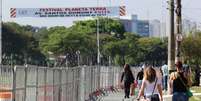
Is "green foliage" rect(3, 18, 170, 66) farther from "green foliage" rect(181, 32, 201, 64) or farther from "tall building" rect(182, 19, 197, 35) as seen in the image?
"green foliage" rect(181, 32, 201, 64)

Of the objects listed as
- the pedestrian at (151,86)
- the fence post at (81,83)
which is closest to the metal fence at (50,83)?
the fence post at (81,83)

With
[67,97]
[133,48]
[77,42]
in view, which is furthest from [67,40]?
[67,97]

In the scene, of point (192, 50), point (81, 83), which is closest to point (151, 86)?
point (81, 83)

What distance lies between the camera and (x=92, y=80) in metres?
29.0

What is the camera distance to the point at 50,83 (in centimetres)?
1716

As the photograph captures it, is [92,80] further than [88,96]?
Yes

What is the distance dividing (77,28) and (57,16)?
109ft

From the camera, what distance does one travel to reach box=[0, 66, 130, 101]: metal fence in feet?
41.8

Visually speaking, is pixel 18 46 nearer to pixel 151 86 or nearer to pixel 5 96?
pixel 151 86

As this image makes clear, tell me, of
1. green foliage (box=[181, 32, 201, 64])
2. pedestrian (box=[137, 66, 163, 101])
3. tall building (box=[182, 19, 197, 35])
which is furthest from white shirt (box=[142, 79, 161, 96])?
tall building (box=[182, 19, 197, 35])

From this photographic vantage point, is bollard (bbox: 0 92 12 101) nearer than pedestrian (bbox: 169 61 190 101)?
Yes

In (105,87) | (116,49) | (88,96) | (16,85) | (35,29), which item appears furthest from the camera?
(35,29)

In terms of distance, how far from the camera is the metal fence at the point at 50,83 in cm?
1273

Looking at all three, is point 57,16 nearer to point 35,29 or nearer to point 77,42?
point 77,42
